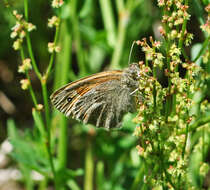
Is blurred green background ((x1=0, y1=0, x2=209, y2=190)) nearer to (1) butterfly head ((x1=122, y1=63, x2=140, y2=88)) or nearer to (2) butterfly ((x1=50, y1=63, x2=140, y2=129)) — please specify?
(2) butterfly ((x1=50, y1=63, x2=140, y2=129))

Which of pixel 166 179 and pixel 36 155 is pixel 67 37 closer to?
pixel 36 155

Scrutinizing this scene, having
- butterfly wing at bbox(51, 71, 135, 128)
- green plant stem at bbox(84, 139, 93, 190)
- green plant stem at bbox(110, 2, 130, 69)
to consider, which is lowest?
green plant stem at bbox(84, 139, 93, 190)

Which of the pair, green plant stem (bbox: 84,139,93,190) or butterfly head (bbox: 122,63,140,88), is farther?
green plant stem (bbox: 84,139,93,190)

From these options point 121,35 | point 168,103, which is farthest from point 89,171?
point 168,103

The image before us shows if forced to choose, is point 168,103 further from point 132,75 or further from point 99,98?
point 99,98

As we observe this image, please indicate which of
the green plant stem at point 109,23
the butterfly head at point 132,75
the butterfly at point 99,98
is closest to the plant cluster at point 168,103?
the butterfly head at point 132,75

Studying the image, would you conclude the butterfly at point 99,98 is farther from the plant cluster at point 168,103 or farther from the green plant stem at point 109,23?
the green plant stem at point 109,23

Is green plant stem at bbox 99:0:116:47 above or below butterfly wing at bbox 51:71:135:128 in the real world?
above

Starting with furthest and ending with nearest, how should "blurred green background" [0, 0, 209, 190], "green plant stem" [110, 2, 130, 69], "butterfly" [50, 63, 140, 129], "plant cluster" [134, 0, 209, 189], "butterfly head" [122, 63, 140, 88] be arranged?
1. "green plant stem" [110, 2, 130, 69]
2. "blurred green background" [0, 0, 209, 190]
3. "butterfly" [50, 63, 140, 129]
4. "butterfly head" [122, 63, 140, 88]
5. "plant cluster" [134, 0, 209, 189]

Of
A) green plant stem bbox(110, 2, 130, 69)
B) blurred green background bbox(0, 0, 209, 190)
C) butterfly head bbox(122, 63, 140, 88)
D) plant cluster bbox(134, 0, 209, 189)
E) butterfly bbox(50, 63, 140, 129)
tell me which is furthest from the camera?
green plant stem bbox(110, 2, 130, 69)

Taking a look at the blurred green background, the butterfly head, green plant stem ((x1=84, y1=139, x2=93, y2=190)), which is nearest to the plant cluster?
the butterfly head
